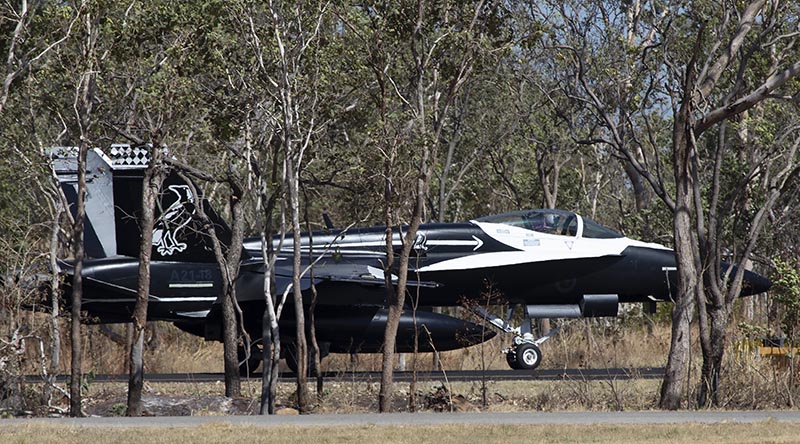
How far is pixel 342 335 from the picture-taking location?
72.4 feet

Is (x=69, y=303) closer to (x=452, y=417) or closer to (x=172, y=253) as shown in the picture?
(x=172, y=253)

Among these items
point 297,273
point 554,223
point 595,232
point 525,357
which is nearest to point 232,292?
point 297,273

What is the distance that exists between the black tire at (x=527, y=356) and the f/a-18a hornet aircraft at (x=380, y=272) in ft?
0.08

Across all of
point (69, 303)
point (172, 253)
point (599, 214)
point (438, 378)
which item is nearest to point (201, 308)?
point (172, 253)

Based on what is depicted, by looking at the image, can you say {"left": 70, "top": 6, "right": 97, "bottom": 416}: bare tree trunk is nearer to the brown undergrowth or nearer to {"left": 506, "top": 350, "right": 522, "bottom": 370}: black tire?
the brown undergrowth

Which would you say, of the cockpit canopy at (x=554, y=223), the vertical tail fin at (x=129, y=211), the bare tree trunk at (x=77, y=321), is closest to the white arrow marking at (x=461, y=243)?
the cockpit canopy at (x=554, y=223)

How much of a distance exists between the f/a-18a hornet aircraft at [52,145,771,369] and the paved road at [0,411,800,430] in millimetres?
8186

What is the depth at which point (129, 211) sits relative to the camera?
2252 centimetres

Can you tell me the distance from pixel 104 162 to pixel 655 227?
60.6ft

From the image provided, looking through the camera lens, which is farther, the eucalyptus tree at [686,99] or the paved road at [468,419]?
the eucalyptus tree at [686,99]

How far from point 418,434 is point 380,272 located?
1061 cm

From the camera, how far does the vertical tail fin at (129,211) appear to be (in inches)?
814

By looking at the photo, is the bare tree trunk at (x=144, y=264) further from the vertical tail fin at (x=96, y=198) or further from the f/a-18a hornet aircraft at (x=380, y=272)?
the f/a-18a hornet aircraft at (x=380, y=272)

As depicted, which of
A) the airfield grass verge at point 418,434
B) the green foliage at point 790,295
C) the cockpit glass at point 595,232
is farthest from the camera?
the cockpit glass at point 595,232
